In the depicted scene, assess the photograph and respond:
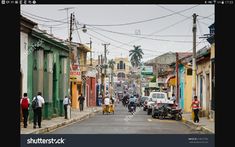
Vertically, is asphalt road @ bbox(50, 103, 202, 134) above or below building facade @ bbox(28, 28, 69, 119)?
below

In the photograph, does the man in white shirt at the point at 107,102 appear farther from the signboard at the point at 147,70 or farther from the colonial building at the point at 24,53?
the signboard at the point at 147,70

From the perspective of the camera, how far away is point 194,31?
3028 centimetres

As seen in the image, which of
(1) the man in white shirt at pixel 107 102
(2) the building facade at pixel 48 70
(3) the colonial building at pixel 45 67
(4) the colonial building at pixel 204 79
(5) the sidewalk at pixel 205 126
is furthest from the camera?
(1) the man in white shirt at pixel 107 102

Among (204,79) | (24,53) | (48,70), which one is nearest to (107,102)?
(204,79)

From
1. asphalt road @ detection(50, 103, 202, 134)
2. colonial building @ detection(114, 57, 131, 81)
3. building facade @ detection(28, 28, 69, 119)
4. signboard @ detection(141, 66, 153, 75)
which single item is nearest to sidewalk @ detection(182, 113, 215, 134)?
asphalt road @ detection(50, 103, 202, 134)

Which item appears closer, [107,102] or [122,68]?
[107,102]

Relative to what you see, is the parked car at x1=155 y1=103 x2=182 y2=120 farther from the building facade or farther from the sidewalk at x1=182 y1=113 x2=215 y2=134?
the building facade

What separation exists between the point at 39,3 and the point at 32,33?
19.9 metres

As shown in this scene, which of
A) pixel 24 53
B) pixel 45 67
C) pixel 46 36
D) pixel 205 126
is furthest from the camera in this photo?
pixel 45 67

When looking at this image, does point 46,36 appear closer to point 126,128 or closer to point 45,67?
point 45,67

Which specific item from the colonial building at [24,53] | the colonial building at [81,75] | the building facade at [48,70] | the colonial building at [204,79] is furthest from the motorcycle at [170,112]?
the colonial building at [81,75]

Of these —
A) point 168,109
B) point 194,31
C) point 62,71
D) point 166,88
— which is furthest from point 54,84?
point 166,88

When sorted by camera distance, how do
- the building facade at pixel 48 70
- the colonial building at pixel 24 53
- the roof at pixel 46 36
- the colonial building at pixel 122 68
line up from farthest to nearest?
the colonial building at pixel 122 68 → the roof at pixel 46 36 → the building facade at pixel 48 70 → the colonial building at pixel 24 53
